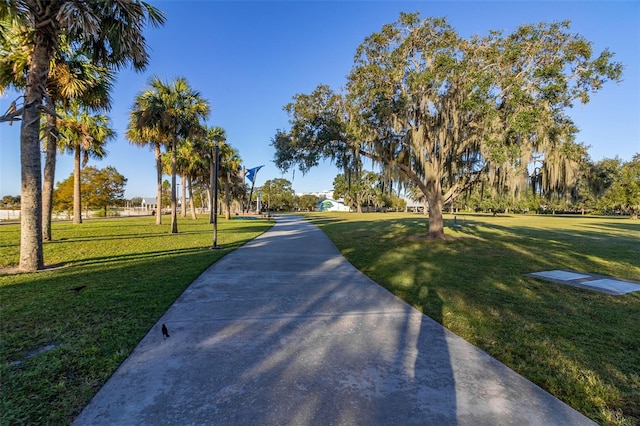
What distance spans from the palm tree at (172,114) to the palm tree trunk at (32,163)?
7.63m

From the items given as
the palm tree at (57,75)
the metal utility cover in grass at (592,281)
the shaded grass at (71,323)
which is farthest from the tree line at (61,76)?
the metal utility cover in grass at (592,281)

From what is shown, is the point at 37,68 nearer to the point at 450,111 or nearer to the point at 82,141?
the point at 450,111

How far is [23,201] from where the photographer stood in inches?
232

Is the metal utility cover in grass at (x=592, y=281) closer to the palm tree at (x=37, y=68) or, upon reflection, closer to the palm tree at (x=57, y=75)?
the palm tree at (x=37, y=68)

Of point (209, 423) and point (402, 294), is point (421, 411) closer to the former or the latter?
point (209, 423)

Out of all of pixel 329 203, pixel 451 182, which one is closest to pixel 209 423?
pixel 451 182

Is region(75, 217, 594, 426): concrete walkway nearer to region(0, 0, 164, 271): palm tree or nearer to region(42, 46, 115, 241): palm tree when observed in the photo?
region(0, 0, 164, 271): palm tree

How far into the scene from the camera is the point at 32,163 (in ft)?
19.7

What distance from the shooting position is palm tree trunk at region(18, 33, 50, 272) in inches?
235

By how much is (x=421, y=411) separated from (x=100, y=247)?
10.6 meters

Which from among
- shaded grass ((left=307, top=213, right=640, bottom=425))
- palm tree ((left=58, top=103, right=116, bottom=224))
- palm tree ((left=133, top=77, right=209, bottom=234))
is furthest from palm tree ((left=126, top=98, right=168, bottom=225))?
shaded grass ((left=307, top=213, right=640, bottom=425))

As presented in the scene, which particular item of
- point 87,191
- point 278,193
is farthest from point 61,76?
point 278,193

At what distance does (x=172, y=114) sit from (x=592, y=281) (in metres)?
16.2

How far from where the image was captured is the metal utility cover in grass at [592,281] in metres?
5.32
